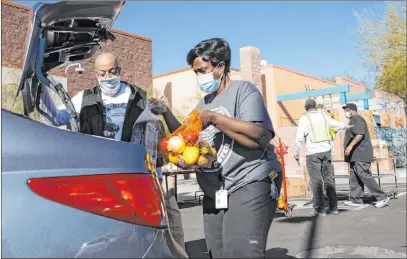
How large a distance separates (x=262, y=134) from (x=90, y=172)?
1.22m

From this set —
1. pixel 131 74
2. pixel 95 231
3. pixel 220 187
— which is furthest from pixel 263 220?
pixel 131 74

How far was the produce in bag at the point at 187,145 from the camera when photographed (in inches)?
92.7

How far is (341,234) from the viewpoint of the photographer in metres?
5.49

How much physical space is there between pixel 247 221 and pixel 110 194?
44.7 inches

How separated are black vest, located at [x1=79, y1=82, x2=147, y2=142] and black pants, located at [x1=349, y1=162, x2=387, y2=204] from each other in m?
5.44

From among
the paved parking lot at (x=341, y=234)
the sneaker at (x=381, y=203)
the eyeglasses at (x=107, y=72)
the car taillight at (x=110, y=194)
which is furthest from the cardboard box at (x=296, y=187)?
the car taillight at (x=110, y=194)

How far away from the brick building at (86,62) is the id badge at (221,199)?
28.3 ft

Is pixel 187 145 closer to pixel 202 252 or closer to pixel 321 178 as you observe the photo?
pixel 202 252

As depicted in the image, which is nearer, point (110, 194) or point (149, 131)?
point (110, 194)

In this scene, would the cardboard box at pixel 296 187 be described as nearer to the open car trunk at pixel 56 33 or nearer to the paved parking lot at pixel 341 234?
the paved parking lot at pixel 341 234

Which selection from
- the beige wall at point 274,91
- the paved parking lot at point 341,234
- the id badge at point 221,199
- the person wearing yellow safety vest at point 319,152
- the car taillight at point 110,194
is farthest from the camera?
the beige wall at point 274,91

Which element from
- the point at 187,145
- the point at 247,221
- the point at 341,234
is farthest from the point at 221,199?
the point at 341,234

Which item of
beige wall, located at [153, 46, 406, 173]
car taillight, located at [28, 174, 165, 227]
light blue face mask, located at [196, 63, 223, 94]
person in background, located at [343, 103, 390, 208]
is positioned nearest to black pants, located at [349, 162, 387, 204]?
person in background, located at [343, 103, 390, 208]

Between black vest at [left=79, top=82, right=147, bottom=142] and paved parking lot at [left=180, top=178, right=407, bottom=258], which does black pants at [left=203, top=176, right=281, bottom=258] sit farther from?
paved parking lot at [left=180, top=178, right=407, bottom=258]
